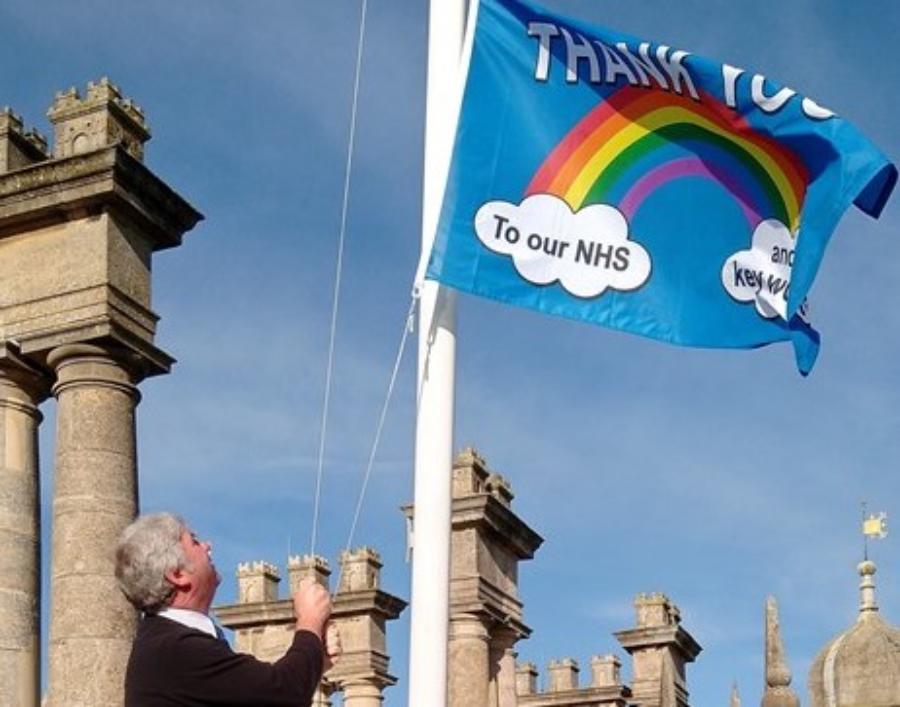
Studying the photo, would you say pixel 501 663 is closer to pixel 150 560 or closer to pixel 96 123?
pixel 96 123

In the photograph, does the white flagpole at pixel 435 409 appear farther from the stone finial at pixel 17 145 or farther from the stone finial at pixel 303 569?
the stone finial at pixel 303 569

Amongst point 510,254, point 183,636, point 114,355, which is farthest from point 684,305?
point 114,355

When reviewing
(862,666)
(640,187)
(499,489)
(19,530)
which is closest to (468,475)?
(499,489)

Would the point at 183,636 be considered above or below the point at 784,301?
below

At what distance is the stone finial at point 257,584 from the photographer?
3506 cm

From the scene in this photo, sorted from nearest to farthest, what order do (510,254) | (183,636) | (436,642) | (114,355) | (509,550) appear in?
(183,636), (436,642), (510,254), (114,355), (509,550)

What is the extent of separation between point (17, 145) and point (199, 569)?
1358cm

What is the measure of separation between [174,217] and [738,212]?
840 centimetres

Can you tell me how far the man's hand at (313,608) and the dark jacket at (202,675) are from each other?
284mm

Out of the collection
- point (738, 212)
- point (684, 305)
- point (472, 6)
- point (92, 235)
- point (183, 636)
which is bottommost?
Result: point (183, 636)

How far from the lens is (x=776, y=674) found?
25.9 m

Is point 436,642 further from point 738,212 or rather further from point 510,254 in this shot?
point 738,212

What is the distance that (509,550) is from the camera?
27.9 metres

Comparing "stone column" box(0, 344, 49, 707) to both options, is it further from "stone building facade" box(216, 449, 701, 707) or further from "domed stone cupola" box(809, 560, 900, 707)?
"domed stone cupola" box(809, 560, 900, 707)
